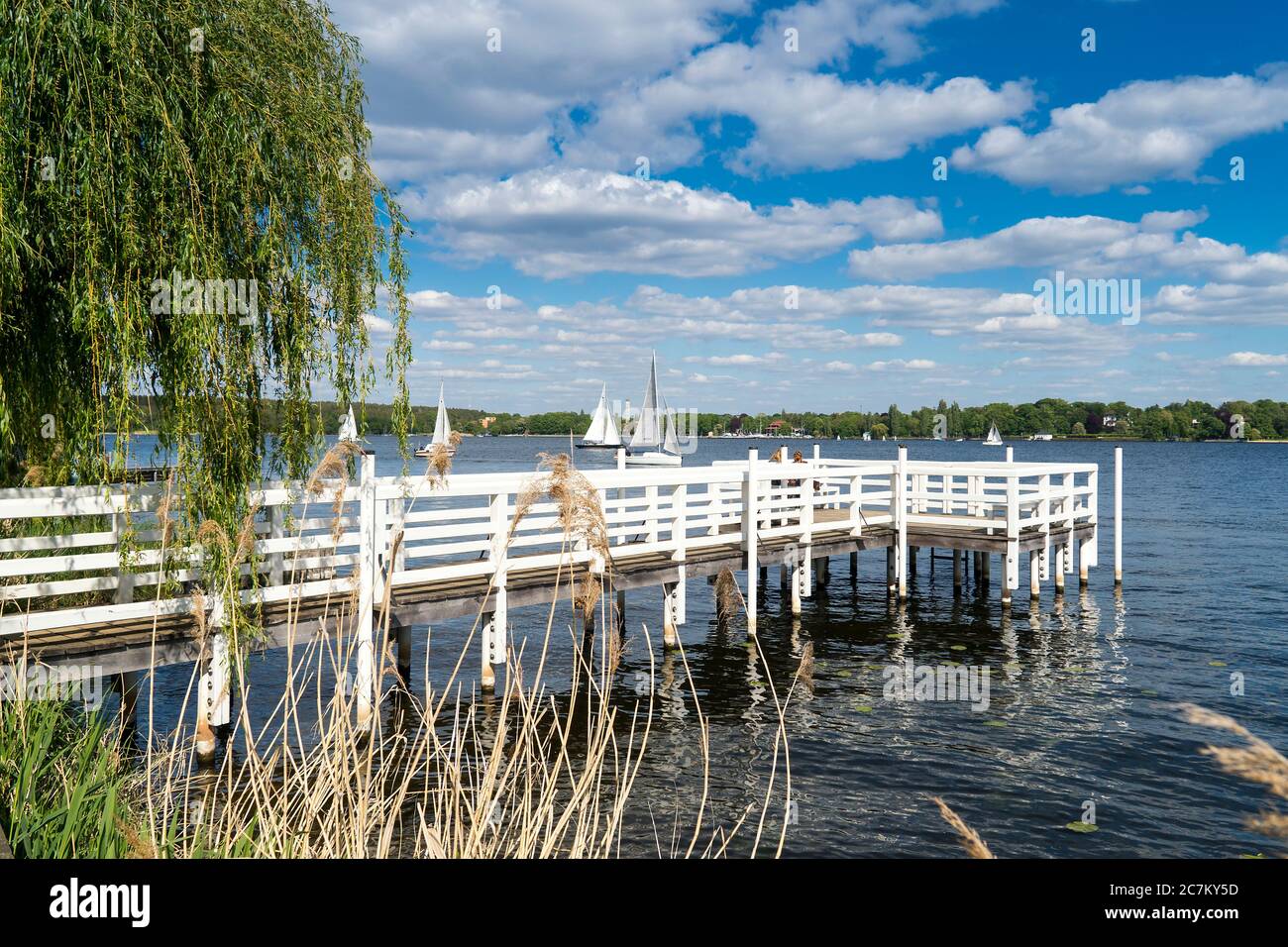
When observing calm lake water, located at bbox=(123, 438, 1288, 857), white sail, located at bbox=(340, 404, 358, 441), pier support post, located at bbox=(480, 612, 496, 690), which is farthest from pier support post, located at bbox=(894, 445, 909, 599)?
white sail, located at bbox=(340, 404, 358, 441)

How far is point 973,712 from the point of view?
13508mm

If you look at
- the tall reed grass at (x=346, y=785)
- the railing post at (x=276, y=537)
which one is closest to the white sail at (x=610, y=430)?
the railing post at (x=276, y=537)

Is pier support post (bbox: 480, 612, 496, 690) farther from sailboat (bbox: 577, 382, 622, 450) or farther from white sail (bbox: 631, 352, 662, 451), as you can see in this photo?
sailboat (bbox: 577, 382, 622, 450)

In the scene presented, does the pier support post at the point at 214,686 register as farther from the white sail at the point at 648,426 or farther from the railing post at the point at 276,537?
the white sail at the point at 648,426

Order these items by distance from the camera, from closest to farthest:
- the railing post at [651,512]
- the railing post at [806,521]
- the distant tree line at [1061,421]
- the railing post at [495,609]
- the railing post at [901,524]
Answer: the railing post at [495,609], the railing post at [651,512], the railing post at [806,521], the railing post at [901,524], the distant tree line at [1061,421]

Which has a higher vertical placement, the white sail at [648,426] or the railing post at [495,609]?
the white sail at [648,426]

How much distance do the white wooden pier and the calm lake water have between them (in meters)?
1.55

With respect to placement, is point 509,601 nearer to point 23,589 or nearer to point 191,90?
point 23,589

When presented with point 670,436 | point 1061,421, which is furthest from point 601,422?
point 1061,421

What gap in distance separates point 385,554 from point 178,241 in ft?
10.6

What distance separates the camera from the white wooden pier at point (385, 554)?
8.64m

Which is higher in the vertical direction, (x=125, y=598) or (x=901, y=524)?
(x=125, y=598)

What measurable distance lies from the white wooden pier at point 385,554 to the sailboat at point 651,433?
3359cm

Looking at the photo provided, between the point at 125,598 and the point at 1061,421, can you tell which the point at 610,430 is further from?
the point at 1061,421
